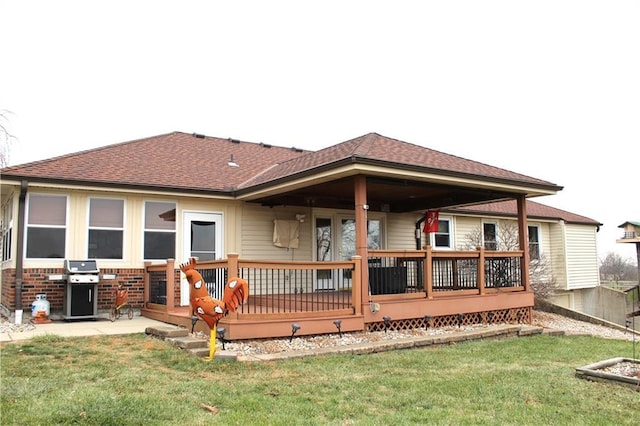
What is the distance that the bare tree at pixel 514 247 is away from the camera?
53.4 feet

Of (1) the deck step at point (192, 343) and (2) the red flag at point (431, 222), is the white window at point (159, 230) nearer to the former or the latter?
(1) the deck step at point (192, 343)

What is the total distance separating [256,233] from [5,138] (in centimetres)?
608

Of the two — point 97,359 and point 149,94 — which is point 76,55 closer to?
point 149,94

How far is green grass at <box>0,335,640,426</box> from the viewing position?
13.5ft

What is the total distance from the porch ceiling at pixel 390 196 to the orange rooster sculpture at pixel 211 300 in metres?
3.76

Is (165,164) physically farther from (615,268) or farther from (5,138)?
(615,268)

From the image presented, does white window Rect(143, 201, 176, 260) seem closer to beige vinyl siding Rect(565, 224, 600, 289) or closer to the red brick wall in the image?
the red brick wall

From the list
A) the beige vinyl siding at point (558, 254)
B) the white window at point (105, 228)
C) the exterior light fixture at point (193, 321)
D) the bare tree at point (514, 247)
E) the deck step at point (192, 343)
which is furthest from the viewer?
the beige vinyl siding at point (558, 254)

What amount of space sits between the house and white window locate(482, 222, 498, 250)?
189 inches

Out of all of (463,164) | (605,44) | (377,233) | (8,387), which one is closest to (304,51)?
(377,233)

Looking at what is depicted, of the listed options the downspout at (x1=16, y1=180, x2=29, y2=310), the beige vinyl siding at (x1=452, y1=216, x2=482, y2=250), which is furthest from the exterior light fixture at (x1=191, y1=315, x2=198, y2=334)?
the beige vinyl siding at (x1=452, y1=216, x2=482, y2=250)

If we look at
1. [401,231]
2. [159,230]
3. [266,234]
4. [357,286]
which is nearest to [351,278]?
[357,286]

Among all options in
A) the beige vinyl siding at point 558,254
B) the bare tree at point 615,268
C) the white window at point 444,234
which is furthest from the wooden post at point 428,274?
the bare tree at point 615,268

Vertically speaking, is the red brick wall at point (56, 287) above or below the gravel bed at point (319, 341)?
above
